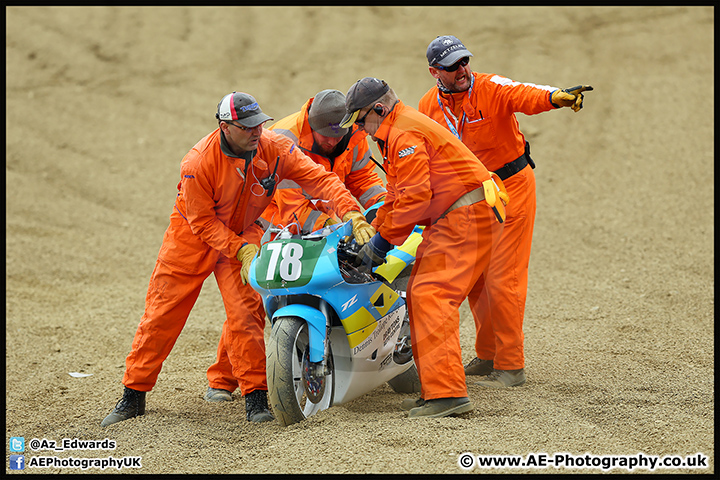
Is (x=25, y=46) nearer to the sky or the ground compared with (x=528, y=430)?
nearer to the sky

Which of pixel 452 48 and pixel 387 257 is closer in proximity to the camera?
pixel 387 257

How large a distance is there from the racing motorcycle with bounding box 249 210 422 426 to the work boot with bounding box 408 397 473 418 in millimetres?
430

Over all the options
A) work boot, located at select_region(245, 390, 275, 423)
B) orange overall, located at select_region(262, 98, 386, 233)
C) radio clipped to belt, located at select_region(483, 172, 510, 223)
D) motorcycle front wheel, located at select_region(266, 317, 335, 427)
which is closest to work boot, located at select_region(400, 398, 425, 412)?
motorcycle front wheel, located at select_region(266, 317, 335, 427)

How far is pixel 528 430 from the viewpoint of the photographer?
4277 millimetres

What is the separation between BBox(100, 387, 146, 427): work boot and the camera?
202 inches

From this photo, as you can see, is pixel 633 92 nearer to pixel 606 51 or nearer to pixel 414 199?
pixel 606 51

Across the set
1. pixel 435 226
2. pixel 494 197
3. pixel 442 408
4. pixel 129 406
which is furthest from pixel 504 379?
pixel 129 406

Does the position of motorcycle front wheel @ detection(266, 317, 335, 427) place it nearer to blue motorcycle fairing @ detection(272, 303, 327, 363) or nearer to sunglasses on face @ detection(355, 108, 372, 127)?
blue motorcycle fairing @ detection(272, 303, 327, 363)

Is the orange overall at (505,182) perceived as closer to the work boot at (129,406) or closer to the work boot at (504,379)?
the work boot at (504,379)

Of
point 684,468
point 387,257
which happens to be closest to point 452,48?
point 387,257

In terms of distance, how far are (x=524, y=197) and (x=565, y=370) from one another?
4.45ft

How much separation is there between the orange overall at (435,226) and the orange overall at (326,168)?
982mm

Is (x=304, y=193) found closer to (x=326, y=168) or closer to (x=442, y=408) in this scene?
(x=326, y=168)

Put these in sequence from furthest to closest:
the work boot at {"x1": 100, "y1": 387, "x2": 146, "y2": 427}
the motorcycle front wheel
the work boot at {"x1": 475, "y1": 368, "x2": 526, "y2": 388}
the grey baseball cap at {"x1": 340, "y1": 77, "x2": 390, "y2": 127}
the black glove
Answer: the work boot at {"x1": 475, "y1": 368, "x2": 526, "y2": 388}
the work boot at {"x1": 100, "y1": 387, "x2": 146, "y2": 427}
the grey baseball cap at {"x1": 340, "y1": 77, "x2": 390, "y2": 127}
the black glove
the motorcycle front wheel
